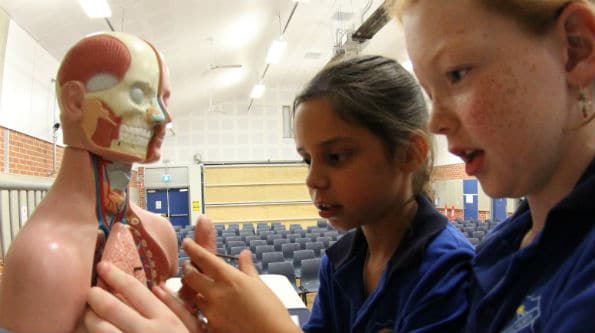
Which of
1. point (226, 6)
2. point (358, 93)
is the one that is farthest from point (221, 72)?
point (358, 93)

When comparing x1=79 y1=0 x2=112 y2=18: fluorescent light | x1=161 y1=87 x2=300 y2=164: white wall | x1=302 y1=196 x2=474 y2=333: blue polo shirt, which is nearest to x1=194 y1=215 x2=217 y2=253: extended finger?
x1=302 y1=196 x2=474 y2=333: blue polo shirt

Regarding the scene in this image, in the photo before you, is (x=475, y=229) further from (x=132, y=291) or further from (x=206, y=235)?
(x=132, y=291)

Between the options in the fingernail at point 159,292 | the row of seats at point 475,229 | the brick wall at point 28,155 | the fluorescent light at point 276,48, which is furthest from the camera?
the fluorescent light at point 276,48

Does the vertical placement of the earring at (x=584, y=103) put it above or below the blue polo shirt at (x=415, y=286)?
above

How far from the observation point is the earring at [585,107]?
1.70ft

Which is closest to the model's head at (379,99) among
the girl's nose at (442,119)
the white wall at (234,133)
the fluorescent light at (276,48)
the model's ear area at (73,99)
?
the girl's nose at (442,119)

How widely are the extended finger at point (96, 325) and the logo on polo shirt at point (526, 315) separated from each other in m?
0.60

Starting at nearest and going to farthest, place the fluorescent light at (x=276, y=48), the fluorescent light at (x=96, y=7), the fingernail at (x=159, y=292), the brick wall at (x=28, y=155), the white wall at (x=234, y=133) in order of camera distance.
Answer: the fingernail at (x=159, y=292)
the fluorescent light at (x=96, y=7)
the brick wall at (x=28, y=155)
the fluorescent light at (x=276, y=48)
the white wall at (x=234, y=133)

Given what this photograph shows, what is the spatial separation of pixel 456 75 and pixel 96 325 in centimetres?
70

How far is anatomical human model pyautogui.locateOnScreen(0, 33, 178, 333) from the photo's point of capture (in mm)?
756

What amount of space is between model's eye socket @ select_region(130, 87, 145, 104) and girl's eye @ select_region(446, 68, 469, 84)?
0.66 metres

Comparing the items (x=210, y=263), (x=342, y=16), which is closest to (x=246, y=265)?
(x=210, y=263)

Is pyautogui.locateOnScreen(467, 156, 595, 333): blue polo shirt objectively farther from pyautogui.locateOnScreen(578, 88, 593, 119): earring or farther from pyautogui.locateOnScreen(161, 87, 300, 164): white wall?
pyautogui.locateOnScreen(161, 87, 300, 164): white wall

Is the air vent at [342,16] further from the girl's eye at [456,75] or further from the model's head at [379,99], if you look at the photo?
the girl's eye at [456,75]
